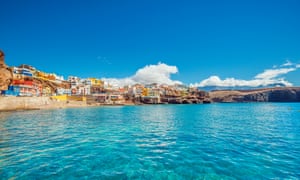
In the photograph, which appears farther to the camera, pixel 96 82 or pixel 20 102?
pixel 96 82

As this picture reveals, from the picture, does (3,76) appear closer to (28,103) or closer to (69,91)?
(28,103)

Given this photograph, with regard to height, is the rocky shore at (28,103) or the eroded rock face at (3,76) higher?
the eroded rock face at (3,76)

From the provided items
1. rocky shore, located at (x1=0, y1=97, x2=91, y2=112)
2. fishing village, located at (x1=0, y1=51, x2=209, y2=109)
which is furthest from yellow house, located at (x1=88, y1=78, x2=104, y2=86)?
rocky shore, located at (x1=0, y1=97, x2=91, y2=112)

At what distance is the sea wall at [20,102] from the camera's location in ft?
167

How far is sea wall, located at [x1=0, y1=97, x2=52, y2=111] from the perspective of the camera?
51.0m

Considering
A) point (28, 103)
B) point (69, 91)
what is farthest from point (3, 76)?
point (69, 91)

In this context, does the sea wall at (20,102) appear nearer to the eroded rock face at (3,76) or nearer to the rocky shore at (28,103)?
the rocky shore at (28,103)

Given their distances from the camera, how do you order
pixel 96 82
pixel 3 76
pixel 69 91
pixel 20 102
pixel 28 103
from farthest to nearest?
pixel 96 82
pixel 69 91
pixel 3 76
pixel 28 103
pixel 20 102

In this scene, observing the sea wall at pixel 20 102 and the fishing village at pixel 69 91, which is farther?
the fishing village at pixel 69 91

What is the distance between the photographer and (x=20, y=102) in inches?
2232

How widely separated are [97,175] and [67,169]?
1.87 meters

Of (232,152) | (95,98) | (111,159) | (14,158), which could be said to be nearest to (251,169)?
(232,152)

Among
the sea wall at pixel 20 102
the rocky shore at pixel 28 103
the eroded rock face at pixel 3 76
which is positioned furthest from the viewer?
the eroded rock face at pixel 3 76

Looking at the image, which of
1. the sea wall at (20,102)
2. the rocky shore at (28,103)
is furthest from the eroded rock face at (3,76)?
the rocky shore at (28,103)
